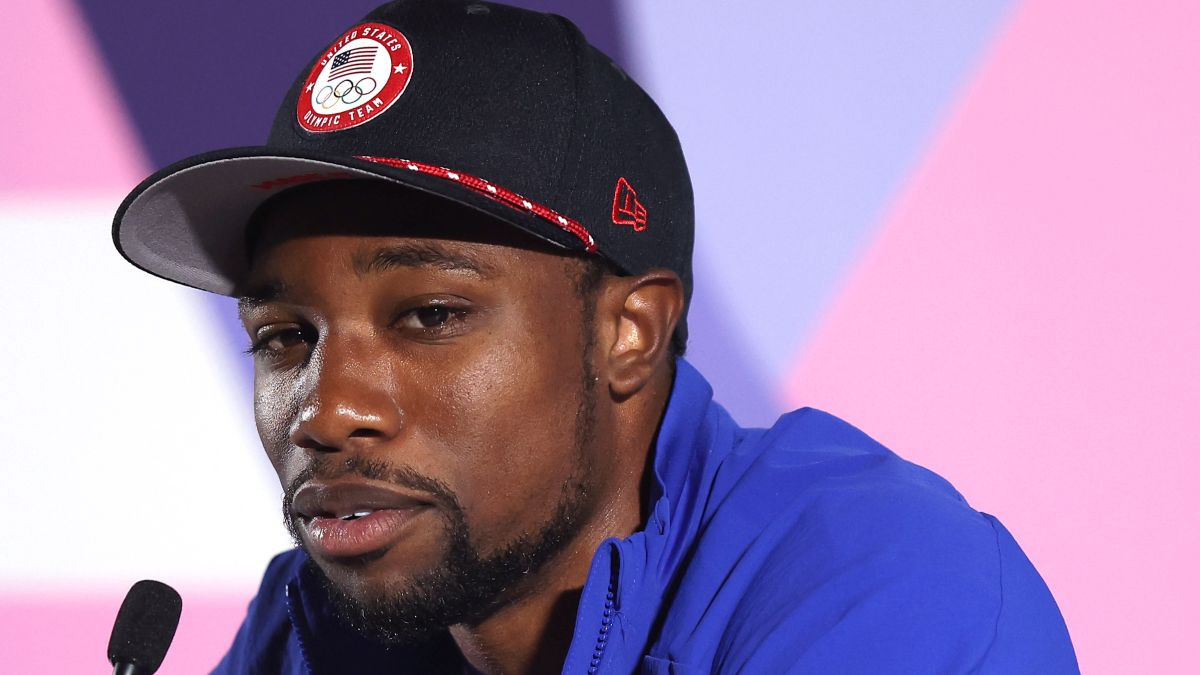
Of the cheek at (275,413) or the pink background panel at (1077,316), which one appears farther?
the pink background panel at (1077,316)

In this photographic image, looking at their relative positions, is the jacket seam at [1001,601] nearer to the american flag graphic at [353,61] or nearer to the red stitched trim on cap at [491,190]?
the red stitched trim on cap at [491,190]

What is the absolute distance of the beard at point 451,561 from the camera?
122 centimetres

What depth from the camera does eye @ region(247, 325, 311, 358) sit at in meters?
1.30

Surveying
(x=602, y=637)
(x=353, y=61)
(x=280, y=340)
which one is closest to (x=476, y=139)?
(x=353, y=61)

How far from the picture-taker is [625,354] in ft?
4.44

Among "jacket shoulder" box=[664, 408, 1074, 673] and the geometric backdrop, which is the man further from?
the geometric backdrop

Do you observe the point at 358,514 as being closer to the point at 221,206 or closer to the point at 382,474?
the point at 382,474

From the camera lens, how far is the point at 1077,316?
189 centimetres

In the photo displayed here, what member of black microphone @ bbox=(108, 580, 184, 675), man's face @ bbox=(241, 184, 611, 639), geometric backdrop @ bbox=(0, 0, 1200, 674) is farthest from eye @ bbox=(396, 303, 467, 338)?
geometric backdrop @ bbox=(0, 0, 1200, 674)

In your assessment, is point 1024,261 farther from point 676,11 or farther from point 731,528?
point 731,528

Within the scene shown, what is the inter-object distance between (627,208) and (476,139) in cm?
16

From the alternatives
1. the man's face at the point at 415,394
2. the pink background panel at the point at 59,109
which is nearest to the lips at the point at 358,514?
the man's face at the point at 415,394

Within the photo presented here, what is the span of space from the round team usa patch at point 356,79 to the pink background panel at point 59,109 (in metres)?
0.93

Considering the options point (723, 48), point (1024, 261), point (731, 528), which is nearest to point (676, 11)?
point (723, 48)
